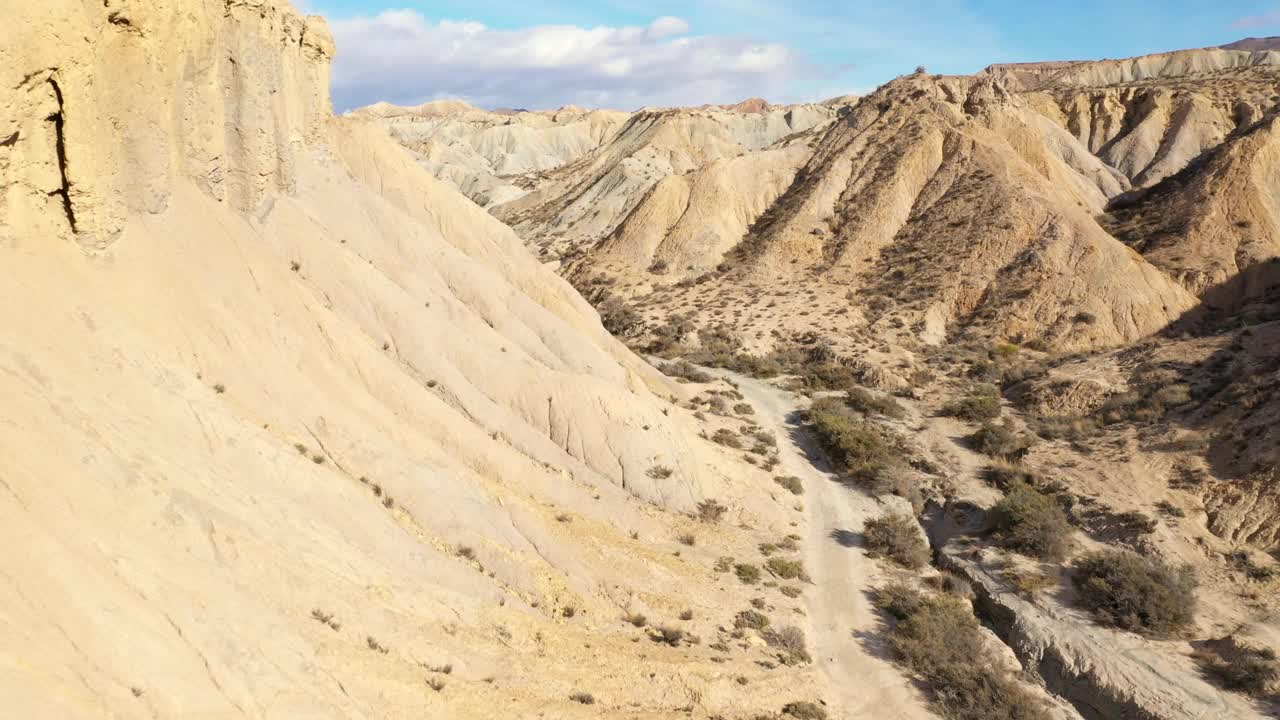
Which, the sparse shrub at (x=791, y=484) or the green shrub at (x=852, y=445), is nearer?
the sparse shrub at (x=791, y=484)

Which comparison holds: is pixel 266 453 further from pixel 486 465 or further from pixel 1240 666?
pixel 1240 666

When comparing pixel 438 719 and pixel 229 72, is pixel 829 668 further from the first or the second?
pixel 229 72

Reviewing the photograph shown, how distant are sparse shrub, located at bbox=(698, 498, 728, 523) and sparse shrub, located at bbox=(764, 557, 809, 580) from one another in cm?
189

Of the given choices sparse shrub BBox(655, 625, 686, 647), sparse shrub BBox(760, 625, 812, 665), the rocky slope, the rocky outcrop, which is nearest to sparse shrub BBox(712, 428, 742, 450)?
the rocky slope

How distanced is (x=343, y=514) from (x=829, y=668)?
9.53 m

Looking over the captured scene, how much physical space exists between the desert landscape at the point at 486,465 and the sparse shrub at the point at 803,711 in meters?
0.05

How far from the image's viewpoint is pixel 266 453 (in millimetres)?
12141

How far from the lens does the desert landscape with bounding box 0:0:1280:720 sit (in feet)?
31.4

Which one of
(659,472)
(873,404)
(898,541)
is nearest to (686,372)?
(873,404)

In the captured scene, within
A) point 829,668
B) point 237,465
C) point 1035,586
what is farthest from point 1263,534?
point 237,465

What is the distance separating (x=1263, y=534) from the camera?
743 inches

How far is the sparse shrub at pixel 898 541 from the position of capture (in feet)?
64.4

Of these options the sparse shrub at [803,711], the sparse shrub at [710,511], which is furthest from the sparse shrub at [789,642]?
the sparse shrub at [710,511]

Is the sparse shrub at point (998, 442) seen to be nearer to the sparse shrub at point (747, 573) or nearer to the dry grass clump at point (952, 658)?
the dry grass clump at point (952, 658)
